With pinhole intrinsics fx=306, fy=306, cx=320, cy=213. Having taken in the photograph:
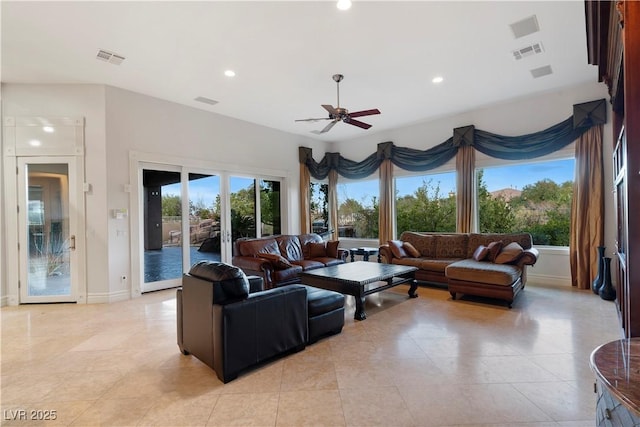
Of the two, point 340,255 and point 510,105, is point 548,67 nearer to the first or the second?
point 510,105

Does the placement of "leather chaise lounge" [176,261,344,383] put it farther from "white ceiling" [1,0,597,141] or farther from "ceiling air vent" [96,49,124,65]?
"ceiling air vent" [96,49,124,65]

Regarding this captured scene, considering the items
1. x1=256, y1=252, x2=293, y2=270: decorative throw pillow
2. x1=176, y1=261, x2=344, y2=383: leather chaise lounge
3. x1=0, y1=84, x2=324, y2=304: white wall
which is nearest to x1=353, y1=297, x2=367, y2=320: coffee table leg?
x1=176, y1=261, x2=344, y2=383: leather chaise lounge

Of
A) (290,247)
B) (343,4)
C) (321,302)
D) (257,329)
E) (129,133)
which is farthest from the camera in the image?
(290,247)

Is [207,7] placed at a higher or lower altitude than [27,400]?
higher

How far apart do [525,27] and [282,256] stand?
4547mm

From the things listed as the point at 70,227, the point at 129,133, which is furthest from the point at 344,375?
the point at 129,133

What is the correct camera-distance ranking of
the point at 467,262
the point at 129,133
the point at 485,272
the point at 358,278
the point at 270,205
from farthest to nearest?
the point at 270,205, the point at 129,133, the point at 467,262, the point at 485,272, the point at 358,278

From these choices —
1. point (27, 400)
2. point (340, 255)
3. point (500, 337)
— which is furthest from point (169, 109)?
point (500, 337)

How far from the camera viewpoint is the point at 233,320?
236cm

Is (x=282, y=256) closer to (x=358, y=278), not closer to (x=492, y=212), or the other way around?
(x=358, y=278)

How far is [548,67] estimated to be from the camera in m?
4.30

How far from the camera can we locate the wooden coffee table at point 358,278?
12.4ft

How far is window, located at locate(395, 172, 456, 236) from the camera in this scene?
6547 millimetres

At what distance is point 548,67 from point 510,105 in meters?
1.40
